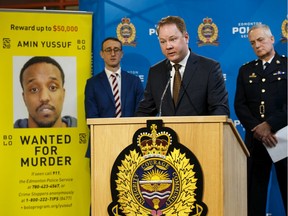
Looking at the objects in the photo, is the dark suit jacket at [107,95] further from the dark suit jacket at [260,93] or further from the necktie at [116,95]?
the dark suit jacket at [260,93]

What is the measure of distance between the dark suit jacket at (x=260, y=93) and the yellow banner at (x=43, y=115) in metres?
1.61

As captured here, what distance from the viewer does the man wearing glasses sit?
5211 mm

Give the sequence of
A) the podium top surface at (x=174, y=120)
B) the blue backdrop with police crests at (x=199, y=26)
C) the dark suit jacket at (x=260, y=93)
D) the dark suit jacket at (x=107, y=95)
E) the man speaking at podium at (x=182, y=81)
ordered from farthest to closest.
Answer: the blue backdrop with police crests at (x=199, y=26)
the dark suit jacket at (x=107, y=95)
the dark suit jacket at (x=260, y=93)
the man speaking at podium at (x=182, y=81)
the podium top surface at (x=174, y=120)

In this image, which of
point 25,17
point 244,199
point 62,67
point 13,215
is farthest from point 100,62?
point 244,199

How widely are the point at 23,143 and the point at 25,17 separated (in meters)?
1.23

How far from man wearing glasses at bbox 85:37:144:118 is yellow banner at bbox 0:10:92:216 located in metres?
0.28

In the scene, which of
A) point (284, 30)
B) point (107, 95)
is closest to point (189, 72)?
point (107, 95)

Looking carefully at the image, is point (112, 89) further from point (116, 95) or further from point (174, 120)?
point (174, 120)

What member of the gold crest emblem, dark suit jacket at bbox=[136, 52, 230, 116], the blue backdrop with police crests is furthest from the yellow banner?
dark suit jacket at bbox=[136, 52, 230, 116]

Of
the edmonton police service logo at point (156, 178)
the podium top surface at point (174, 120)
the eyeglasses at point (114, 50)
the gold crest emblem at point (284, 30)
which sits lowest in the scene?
the edmonton police service logo at point (156, 178)

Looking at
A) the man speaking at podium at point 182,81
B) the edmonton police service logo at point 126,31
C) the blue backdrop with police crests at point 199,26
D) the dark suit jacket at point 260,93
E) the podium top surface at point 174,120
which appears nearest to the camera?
the podium top surface at point 174,120

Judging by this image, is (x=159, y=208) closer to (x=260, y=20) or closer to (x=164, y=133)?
(x=164, y=133)

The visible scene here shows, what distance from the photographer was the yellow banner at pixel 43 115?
541 centimetres

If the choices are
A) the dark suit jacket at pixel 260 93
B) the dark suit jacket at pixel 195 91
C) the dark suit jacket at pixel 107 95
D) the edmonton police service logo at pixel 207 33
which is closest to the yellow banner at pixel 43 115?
the dark suit jacket at pixel 107 95
